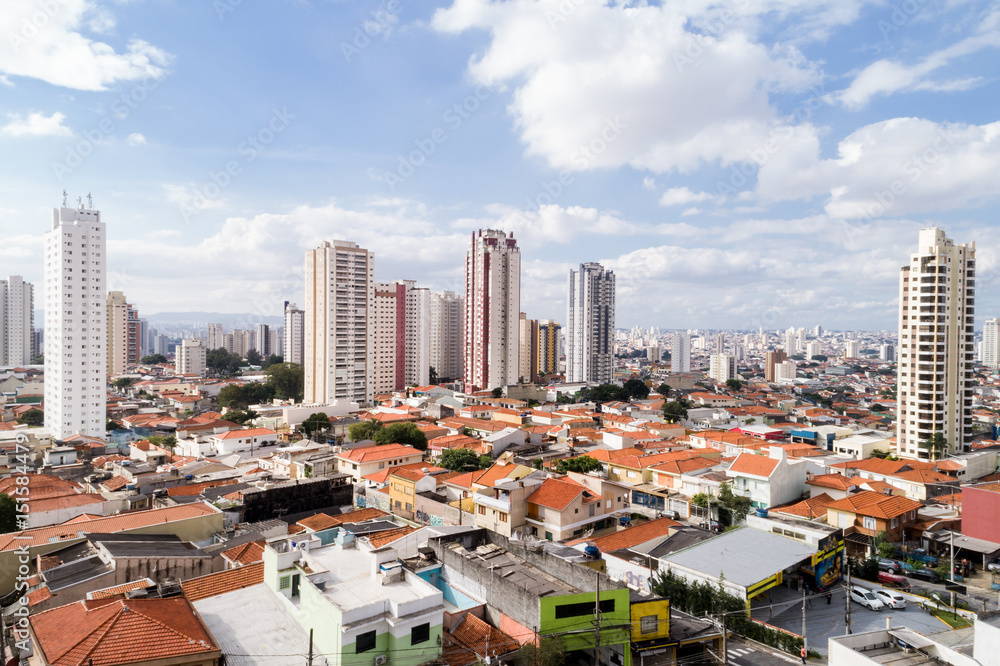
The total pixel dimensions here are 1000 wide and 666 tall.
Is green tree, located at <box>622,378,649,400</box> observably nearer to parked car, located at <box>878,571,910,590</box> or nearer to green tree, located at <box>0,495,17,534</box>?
parked car, located at <box>878,571,910,590</box>

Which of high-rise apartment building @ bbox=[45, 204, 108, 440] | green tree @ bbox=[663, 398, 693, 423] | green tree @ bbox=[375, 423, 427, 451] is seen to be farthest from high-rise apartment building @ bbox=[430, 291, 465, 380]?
green tree @ bbox=[375, 423, 427, 451]

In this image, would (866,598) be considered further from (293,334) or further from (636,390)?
(293,334)

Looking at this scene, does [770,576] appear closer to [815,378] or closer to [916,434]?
[916,434]

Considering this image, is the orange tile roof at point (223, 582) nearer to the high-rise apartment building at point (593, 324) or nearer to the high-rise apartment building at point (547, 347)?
the high-rise apartment building at point (593, 324)

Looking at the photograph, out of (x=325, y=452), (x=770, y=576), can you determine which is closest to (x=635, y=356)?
(x=325, y=452)

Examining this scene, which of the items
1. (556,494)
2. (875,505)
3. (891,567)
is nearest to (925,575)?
(891,567)
